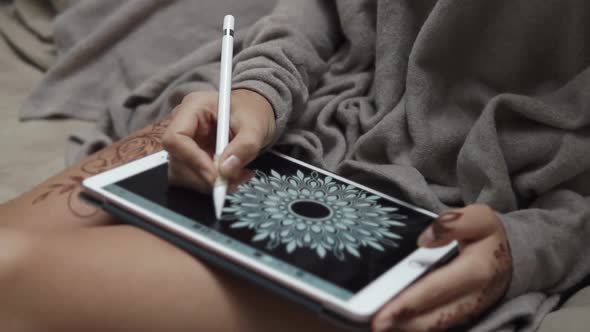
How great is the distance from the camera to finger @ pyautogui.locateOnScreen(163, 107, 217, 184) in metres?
0.53

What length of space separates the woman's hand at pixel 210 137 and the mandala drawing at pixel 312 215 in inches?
1.1

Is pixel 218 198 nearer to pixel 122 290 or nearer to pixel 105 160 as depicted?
pixel 122 290

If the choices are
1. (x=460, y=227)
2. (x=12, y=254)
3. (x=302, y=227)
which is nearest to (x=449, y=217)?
(x=460, y=227)

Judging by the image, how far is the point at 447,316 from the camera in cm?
47

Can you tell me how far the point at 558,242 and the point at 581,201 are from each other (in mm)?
55

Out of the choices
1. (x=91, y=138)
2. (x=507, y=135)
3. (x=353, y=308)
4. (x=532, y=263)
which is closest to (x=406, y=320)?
(x=353, y=308)

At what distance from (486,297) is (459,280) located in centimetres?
5

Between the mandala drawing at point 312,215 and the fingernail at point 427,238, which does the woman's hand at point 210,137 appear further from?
the fingernail at point 427,238

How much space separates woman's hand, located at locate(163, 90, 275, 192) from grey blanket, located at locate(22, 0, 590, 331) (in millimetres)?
36

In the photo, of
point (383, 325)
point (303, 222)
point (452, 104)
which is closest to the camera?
point (383, 325)

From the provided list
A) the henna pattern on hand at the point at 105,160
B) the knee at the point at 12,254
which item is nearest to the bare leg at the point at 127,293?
the knee at the point at 12,254

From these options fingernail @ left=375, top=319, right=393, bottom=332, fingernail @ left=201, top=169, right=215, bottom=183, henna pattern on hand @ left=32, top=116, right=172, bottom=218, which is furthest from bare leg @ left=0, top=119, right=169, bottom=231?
fingernail @ left=375, top=319, right=393, bottom=332

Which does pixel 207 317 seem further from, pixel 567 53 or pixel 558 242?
pixel 567 53

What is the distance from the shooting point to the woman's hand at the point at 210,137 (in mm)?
533
